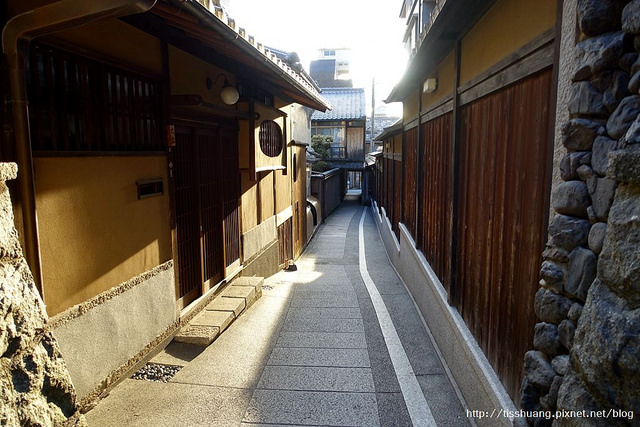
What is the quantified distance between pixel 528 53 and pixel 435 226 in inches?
162

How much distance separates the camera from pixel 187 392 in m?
4.36

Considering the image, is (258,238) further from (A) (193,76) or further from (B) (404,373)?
(B) (404,373)

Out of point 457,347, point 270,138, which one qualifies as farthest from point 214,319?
point 270,138

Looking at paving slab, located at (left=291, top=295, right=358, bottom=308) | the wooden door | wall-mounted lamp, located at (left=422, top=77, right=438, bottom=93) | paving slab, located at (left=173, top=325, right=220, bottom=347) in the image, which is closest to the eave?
the wooden door

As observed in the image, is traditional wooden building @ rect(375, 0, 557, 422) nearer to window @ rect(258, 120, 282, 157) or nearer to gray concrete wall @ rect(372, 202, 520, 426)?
gray concrete wall @ rect(372, 202, 520, 426)

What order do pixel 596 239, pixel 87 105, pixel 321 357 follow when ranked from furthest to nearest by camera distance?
pixel 321 357, pixel 87 105, pixel 596 239

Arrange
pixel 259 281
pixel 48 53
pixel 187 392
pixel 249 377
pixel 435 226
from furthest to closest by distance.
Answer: pixel 259 281, pixel 435 226, pixel 249 377, pixel 187 392, pixel 48 53

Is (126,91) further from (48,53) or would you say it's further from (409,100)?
(409,100)

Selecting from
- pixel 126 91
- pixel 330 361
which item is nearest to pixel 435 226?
pixel 330 361

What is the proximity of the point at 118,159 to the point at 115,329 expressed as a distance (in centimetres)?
172

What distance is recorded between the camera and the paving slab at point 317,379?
4633 millimetres

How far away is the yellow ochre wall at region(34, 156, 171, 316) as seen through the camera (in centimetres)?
335

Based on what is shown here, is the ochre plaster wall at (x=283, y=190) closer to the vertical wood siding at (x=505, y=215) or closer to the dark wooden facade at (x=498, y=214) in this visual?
the dark wooden facade at (x=498, y=214)

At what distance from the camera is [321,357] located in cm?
542
